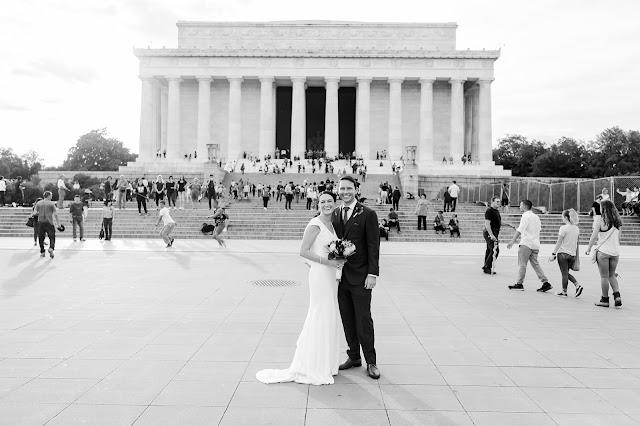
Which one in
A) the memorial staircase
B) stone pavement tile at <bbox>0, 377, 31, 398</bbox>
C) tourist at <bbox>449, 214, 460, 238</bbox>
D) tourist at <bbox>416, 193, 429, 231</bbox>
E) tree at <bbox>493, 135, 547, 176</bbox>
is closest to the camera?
stone pavement tile at <bbox>0, 377, 31, 398</bbox>

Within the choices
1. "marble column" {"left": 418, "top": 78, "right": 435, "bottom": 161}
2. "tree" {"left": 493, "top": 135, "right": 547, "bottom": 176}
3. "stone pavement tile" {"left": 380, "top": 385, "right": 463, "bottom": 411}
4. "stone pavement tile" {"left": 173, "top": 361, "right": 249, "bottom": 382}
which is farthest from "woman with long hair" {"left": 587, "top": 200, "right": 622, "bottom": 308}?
"tree" {"left": 493, "top": 135, "right": 547, "bottom": 176}

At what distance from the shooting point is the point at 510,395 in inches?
214

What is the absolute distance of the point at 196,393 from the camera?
17.6 ft

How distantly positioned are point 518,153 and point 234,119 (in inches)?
2340

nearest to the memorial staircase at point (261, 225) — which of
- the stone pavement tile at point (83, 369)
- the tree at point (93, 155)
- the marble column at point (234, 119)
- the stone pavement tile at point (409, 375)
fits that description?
the stone pavement tile at point (83, 369)

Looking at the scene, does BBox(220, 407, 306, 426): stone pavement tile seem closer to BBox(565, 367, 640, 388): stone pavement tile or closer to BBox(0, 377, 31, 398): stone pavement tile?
BBox(0, 377, 31, 398): stone pavement tile

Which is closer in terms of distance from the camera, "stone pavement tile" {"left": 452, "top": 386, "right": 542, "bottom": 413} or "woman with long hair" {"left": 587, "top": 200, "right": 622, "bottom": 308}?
"stone pavement tile" {"left": 452, "top": 386, "right": 542, "bottom": 413}

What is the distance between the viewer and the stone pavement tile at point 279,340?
7.26m

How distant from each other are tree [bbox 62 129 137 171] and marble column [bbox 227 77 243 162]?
44545 millimetres

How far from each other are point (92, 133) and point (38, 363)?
339 feet

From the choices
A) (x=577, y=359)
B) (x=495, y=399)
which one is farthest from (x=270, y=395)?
(x=577, y=359)

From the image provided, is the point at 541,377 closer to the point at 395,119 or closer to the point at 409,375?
the point at 409,375

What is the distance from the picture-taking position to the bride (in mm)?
5789

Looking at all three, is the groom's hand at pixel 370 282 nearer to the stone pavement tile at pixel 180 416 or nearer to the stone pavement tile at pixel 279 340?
the stone pavement tile at pixel 279 340
